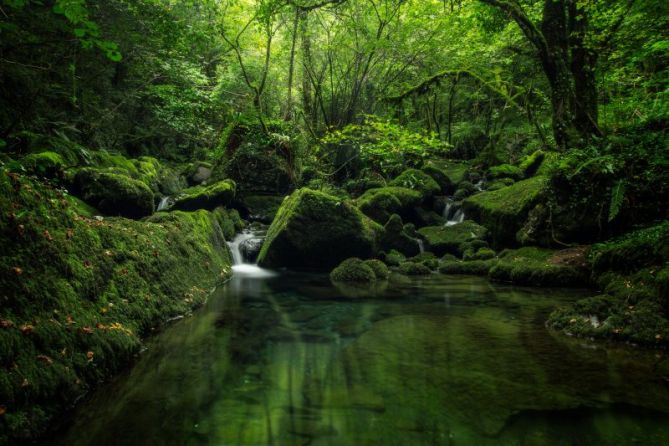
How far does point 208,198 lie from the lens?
13.9 meters

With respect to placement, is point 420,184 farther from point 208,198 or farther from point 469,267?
point 208,198

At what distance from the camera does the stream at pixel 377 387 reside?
2.87 meters

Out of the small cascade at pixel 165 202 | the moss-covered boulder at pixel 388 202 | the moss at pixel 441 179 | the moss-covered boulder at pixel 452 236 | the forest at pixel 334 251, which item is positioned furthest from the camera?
the moss at pixel 441 179

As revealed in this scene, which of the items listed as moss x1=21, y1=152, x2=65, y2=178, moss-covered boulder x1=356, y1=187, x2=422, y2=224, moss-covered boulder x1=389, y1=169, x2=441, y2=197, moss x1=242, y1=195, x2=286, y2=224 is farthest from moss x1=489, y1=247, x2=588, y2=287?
moss x1=21, y1=152, x2=65, y2=178

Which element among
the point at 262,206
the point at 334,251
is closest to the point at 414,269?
the point at 334,251

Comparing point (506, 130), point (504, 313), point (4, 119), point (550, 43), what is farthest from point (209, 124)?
point (504, 313)

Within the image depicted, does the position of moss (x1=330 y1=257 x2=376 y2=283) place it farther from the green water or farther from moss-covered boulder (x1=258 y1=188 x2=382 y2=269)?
the green water

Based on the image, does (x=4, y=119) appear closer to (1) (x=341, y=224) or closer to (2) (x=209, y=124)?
(1) (x=341, y=224)

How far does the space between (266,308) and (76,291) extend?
361 centimetres

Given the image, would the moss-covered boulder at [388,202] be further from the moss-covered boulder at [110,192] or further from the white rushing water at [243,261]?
the moss-covered boulder at [110,192]

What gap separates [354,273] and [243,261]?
4.30 metres

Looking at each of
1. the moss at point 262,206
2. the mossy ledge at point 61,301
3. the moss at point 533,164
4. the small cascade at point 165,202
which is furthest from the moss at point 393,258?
the small cascade at point 165,202

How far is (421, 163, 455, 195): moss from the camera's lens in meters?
19.0

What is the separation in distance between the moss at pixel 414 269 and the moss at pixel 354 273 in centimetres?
145
